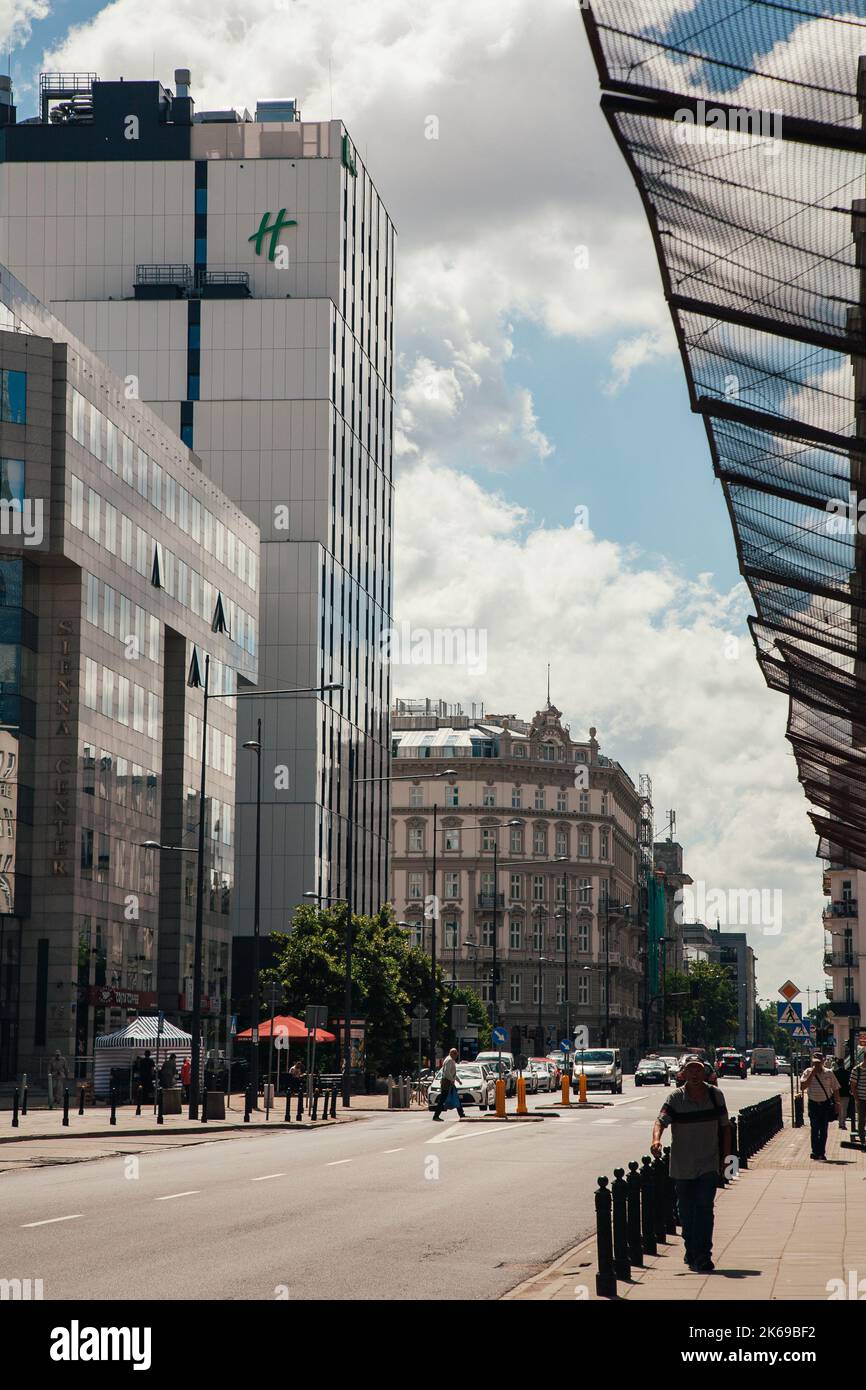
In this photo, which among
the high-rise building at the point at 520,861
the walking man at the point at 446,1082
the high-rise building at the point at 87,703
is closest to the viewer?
the walking man at the point at 446,1082

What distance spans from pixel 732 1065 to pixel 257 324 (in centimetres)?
5791

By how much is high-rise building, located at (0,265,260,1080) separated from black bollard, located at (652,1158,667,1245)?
Answer: 40.0 metres

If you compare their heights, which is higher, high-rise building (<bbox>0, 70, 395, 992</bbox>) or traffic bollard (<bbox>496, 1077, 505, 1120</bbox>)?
high-rise building (<bbox>0, 70, 395, 992</bbox>)

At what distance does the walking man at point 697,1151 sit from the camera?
14.2 metres

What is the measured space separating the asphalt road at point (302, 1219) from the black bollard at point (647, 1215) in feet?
2.96

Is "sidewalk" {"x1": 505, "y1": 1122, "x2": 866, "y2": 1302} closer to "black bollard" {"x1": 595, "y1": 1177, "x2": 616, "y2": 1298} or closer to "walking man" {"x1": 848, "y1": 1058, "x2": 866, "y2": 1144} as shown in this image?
"black bollard" {"x1": 595, "y1": 1177, "x2": 616, "y2": 1298}

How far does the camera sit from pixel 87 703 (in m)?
61.2

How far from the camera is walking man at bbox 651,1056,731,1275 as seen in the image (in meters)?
14.2

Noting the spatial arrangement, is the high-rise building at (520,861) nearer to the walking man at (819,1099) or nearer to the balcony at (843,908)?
the balcony at (843,908)

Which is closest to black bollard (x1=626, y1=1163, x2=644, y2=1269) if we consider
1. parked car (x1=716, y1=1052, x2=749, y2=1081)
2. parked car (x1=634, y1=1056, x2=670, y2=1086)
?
parked car (x1=634, y1=1056, x2=670, y2=1086)

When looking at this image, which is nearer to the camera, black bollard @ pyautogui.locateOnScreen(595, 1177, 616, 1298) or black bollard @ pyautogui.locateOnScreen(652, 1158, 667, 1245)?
black bollard @ pyautogui.locateOnScreen(595, 1177, 616, 1298)

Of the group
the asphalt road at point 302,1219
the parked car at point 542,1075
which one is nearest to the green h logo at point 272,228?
the parked car at point 542,1075

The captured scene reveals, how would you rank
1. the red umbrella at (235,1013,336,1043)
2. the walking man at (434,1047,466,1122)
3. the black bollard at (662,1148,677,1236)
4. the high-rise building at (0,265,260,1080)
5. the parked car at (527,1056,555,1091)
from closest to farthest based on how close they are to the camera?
1. the black bollard at (662,1148,677,1236)
2. the walking man at (434,1047,466,1122)
3. the red umbrella at (235,1013,336,1043)
4. the high-rise building at (0,265,260,1080)
5. the parked car at (527,1056,555,1091)
